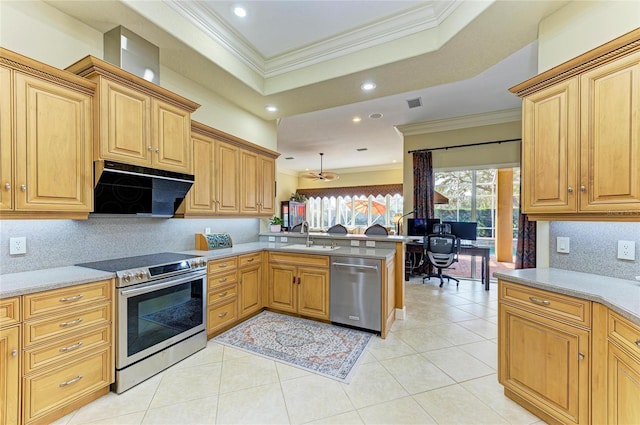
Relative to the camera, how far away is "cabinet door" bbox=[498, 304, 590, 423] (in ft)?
4.88

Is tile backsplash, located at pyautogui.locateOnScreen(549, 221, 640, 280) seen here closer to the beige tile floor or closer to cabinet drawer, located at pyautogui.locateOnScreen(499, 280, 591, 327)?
cabinet drawer, located at pyautogui.locateOnScreen(499, 280, 591, 327)

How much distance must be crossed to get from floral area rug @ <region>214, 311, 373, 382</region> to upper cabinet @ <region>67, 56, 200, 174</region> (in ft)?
6.04

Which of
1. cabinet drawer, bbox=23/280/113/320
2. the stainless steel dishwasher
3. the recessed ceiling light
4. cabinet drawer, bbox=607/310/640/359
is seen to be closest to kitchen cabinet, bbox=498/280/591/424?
cabinet drawer, bbox=607/310/640/359

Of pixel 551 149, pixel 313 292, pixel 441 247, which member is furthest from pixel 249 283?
pixel 441 247

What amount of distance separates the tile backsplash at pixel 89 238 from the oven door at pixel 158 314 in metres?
0.67

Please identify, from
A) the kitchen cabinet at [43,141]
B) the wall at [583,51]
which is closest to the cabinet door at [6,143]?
the kitchen cabinet at [43,141]

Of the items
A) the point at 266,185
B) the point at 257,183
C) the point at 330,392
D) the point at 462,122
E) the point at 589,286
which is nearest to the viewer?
the point at 589,286

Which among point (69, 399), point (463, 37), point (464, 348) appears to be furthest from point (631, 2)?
point (69, 399)

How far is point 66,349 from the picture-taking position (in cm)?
171

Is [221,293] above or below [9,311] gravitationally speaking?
below

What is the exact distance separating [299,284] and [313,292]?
0.67ft

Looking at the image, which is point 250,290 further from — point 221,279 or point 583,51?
point 583,51

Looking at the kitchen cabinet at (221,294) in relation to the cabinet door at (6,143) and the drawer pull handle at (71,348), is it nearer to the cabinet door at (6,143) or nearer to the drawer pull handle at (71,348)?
the drawer pull handle at (71,348)

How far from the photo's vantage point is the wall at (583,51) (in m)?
1.72
